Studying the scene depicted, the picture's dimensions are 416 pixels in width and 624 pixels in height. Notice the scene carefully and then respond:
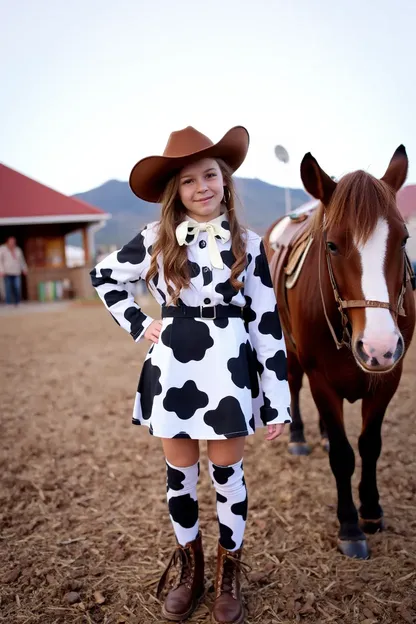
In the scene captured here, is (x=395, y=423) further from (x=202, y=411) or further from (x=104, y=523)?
(x=202, y=411)

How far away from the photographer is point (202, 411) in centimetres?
177

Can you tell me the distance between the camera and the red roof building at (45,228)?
49.6 feet

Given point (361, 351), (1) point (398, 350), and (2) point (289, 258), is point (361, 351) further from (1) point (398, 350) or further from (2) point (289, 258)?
(2) point (289, 258)

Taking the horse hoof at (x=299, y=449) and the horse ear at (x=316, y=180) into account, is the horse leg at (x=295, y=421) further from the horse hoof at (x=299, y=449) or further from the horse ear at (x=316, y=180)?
the horse ear at (x=316, y=180)

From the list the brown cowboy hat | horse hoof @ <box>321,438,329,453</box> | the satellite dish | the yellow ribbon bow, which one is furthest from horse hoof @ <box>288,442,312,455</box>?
the satellite dish

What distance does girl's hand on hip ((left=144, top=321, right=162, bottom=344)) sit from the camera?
6.10ft

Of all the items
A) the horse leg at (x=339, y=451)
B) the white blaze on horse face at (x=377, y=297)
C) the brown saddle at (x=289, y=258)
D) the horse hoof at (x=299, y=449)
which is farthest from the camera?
the horse hoof at (x=299, y=449)

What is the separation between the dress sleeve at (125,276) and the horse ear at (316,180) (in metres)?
0.74

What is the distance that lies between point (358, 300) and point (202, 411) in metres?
0.71

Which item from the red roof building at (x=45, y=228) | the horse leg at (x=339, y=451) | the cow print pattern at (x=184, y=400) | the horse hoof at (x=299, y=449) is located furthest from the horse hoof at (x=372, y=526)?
the red roof building at (x=45, y=228)

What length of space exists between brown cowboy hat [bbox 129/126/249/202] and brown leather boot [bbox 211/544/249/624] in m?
1.47

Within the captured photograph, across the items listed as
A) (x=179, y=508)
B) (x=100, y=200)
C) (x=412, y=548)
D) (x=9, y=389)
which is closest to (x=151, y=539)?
(x=179, y=508)

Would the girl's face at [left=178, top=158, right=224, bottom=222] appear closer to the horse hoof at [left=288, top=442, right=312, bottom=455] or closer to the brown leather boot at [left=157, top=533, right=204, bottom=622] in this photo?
the brown leather boot at [left=157, top=533, right=204, bottom=622]

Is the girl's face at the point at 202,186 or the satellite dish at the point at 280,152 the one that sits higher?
the satellite dish at the point at 280,152
